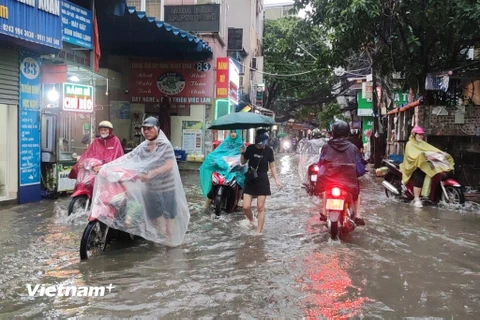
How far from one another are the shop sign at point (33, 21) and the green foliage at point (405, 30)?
→ 18.8 ft

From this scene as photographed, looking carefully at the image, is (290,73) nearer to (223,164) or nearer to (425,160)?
(425,160)

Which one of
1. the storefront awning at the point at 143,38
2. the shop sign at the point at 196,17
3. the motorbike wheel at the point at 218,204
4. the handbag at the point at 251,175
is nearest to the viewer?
the handbag at the point at 251,175

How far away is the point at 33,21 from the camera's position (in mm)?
8250

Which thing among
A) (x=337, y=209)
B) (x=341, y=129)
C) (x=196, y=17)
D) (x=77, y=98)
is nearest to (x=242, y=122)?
(x=341, y=129)

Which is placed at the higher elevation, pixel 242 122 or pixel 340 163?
pixel 242 122

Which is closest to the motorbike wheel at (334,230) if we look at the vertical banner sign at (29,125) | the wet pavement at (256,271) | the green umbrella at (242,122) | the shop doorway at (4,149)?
the wet pavement at (256,271)

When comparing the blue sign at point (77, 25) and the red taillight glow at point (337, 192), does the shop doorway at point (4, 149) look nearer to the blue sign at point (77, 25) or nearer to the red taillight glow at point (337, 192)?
the blue sign at point (77, 25)

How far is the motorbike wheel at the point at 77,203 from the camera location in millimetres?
6973

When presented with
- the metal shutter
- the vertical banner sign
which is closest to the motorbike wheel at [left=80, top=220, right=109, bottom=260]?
the vertical banner sign

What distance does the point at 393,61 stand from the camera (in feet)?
40.5

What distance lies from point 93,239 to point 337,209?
304cm

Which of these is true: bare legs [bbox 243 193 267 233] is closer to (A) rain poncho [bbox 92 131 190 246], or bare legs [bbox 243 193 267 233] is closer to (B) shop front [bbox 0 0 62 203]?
(A) rain poncho [bbox 92 131 190 246]

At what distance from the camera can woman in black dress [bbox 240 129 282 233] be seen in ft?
21.6

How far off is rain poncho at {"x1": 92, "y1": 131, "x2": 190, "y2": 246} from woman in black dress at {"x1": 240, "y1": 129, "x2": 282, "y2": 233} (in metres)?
1.20
